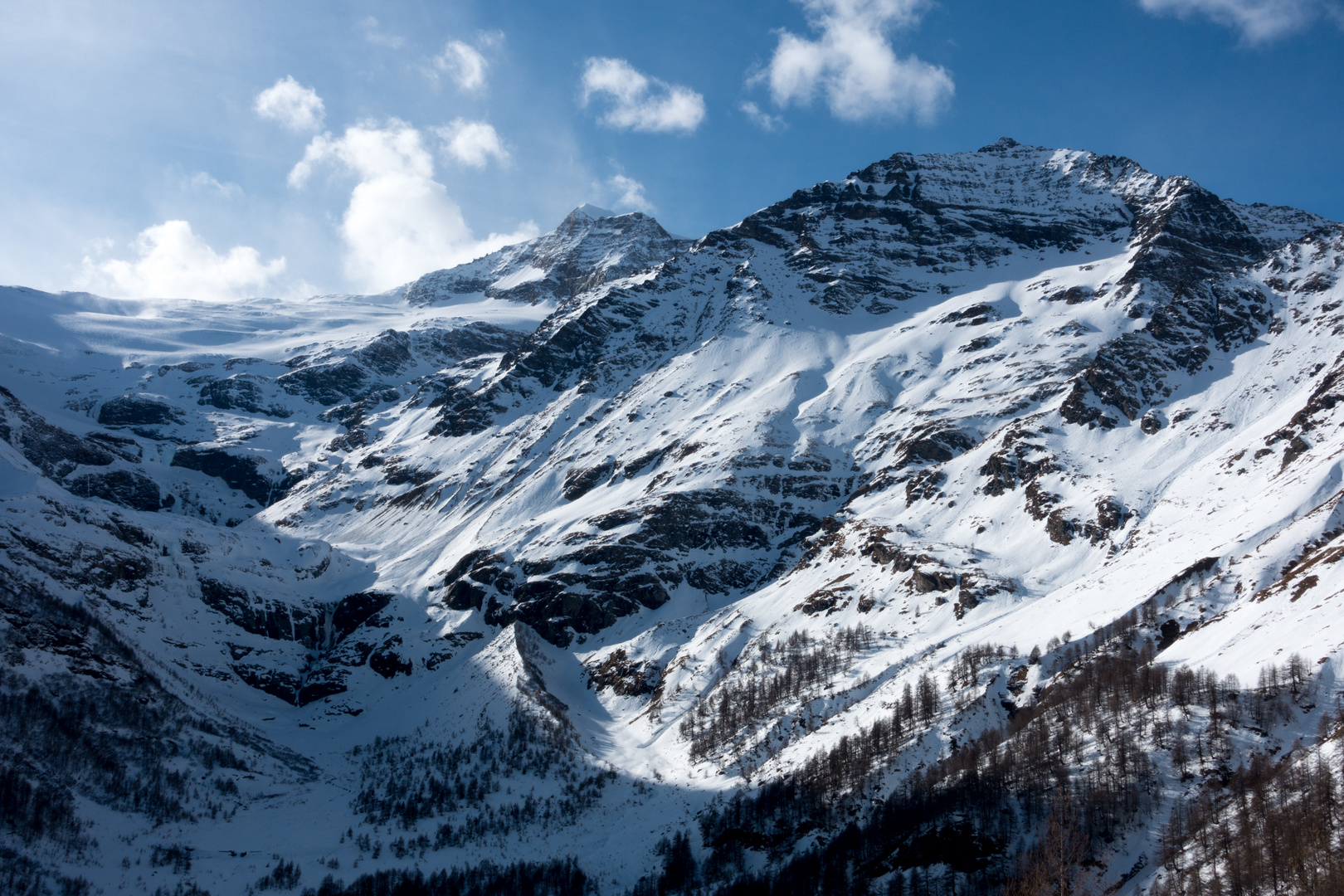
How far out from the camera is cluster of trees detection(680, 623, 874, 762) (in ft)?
418

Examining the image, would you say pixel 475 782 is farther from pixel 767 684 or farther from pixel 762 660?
pixel 762 660

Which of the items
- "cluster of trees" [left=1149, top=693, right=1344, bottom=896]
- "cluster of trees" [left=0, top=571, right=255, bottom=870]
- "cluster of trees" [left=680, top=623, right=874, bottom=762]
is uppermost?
"cluster of trees" [left=1149, top=693, right=1344, bottom=896]

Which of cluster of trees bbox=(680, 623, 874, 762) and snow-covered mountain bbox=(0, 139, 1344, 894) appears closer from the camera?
snow-covered mountain bbox=(0, 139, 1344, 894)

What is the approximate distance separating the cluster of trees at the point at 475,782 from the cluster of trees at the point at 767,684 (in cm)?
1587

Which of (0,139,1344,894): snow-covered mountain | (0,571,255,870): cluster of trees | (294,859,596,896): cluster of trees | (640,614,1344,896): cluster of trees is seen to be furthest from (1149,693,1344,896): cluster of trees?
(0,571,255,870): cluster of trees

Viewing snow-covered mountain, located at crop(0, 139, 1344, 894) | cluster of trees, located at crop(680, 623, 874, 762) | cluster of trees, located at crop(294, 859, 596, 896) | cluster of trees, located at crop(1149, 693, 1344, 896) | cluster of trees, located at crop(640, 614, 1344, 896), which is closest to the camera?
cluster of trees, located at crop(1149, 693, 1344, 896)

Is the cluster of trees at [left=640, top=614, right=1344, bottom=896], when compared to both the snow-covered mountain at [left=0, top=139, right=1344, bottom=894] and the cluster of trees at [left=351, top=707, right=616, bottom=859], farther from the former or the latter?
the cluster of trees at [left=351, top=707, right=616, bottom=859]

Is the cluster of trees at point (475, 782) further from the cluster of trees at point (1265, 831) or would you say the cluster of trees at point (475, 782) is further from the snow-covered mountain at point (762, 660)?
the cluster of trees at point (1265, 831)

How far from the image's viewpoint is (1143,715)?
282ft

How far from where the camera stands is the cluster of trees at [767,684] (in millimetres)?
127312

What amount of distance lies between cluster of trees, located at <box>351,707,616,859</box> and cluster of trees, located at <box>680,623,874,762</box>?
52.1 feet

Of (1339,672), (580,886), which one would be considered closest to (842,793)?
(580,886)

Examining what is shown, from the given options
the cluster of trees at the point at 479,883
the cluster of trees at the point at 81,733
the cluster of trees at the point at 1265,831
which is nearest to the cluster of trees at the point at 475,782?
the cluster of trees at the point at 479,883

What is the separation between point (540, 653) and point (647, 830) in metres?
58.6
